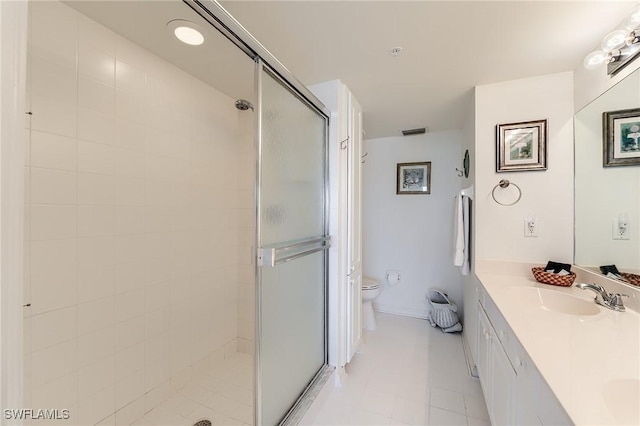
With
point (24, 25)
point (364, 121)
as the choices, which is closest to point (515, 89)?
point (364, 121)

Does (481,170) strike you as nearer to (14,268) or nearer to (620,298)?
(620,298)

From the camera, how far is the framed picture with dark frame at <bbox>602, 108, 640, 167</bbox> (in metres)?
1.35

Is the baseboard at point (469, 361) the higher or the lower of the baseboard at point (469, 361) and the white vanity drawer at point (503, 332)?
the lower

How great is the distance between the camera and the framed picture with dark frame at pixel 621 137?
1353 mm

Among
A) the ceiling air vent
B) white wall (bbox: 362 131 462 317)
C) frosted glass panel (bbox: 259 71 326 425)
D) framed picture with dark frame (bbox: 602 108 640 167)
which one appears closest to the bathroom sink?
framed picture with dark frame (bbox: 602 108 640 167)

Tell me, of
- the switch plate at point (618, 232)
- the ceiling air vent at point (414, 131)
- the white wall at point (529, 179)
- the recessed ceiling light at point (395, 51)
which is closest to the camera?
the switch plate at point (618, 232)

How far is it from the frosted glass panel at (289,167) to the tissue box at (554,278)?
56.3 inches

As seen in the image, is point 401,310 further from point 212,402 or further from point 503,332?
point 212,402

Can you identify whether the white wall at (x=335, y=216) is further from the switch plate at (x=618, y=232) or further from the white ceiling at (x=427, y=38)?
the switch plate at (x=618, y=232)

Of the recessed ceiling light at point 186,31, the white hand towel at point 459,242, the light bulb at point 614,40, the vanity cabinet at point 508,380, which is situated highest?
the recessed ceiling light at point 186,31

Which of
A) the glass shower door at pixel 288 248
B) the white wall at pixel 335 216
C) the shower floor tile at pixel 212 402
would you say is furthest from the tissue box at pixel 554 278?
the shower floor tile at pixel 212 402

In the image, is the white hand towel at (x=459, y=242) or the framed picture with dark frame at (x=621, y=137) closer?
the framed picture with dark frame at (x=621, y=137)

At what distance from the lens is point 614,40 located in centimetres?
128

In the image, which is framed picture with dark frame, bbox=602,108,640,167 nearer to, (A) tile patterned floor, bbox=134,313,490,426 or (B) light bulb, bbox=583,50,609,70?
(B) light bulb, bbox=583,50,609,70
